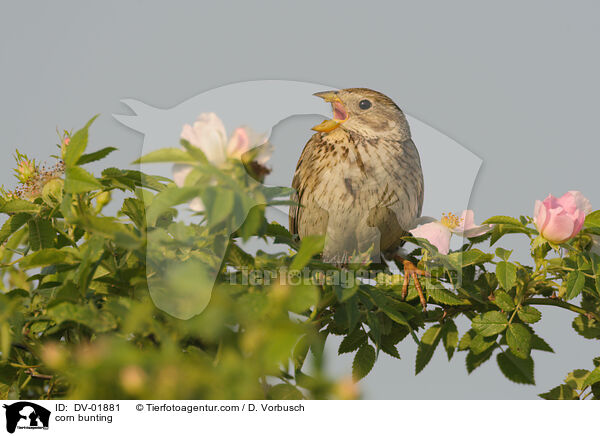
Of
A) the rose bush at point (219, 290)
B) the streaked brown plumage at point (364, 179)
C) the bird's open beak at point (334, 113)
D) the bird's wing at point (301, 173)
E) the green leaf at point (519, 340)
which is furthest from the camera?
the bird's wing at point (301, 173)

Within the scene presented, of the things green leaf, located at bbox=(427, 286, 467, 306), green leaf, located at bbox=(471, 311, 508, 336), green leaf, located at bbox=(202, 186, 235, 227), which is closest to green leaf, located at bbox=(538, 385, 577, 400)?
green leaf, located at bbox=(471, 311, 508, 336)

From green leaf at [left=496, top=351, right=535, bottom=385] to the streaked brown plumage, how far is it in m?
0.57

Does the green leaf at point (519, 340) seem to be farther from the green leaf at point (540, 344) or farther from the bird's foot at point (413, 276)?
the bird's foot at point (413, 276)

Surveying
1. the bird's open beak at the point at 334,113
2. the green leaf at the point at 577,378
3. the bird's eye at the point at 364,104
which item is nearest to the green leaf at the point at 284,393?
the bird's open beak at the point at 334,113

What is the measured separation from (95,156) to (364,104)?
125 cm

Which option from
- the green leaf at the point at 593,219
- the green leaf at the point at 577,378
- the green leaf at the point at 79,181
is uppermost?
the green leaf at the point at 79,181

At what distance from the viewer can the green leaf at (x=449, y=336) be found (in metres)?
1.60

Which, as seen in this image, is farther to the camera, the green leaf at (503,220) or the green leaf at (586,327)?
the green leaf at (586,327)

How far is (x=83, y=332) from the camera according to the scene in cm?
119

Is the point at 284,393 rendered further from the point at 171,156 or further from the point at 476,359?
the point at 476,359

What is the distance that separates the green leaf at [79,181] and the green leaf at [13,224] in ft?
1.24

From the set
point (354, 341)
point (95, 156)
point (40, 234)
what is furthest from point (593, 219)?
point (40, 234)

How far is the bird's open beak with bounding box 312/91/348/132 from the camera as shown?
72.0 inches
